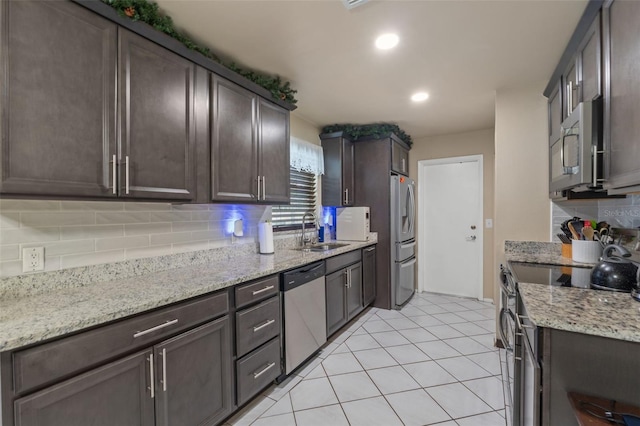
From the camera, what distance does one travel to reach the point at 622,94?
1.27m

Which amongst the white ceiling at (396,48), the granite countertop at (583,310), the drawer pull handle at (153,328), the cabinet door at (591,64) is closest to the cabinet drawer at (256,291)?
the drawer pull handle at (153,328)

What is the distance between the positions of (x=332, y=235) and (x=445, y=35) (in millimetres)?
2608

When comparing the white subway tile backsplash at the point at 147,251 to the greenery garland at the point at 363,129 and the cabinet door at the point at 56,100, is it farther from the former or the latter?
the greenery garland at the point at 363,129

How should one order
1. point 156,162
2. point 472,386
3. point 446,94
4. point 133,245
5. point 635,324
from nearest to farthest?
point 635,324, point 156,162, point 133,245, point 472,386, point 446,94

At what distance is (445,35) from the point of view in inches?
74.6

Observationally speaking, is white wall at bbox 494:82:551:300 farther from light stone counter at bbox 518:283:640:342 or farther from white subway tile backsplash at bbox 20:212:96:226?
white subway tile backsplash at bbox 20:212:96:226

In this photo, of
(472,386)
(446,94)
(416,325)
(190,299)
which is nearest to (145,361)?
(190,299)

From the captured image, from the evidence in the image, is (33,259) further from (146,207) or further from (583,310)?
(583,310)

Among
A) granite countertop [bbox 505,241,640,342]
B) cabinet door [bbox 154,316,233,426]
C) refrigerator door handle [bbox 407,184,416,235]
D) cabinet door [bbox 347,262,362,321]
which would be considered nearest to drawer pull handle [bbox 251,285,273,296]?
cabinet door [bbox 154,316,233,426]

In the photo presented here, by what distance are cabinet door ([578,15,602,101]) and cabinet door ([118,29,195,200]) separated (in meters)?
2.22

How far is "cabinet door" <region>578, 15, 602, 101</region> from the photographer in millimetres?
1503

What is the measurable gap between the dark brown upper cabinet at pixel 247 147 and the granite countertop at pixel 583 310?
5.91 ft

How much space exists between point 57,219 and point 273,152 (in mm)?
1470

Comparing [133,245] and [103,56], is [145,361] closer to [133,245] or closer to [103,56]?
[133,245]
